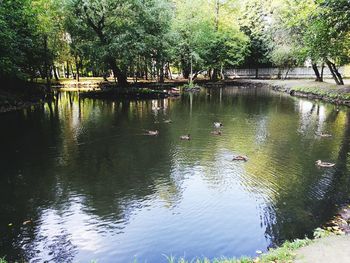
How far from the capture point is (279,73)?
180 ft

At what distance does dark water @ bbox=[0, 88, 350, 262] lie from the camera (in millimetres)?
6691

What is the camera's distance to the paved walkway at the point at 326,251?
188 inches

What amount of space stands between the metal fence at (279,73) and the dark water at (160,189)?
36.4m

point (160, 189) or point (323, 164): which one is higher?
point (323, 164)

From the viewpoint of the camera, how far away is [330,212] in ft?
25.7

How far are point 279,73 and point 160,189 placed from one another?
4992 centimetres

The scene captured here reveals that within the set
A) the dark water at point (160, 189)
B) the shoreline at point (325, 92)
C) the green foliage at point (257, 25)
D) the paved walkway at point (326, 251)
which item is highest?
the green foliage at point (257, 25)

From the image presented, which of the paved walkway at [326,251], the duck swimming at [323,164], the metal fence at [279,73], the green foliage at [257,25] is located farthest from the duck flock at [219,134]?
the metal fence at [279,73]

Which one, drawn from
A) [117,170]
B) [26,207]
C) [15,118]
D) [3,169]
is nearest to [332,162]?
[117,170]

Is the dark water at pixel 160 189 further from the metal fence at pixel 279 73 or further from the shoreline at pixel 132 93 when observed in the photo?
the metal fence at pixel 279 73

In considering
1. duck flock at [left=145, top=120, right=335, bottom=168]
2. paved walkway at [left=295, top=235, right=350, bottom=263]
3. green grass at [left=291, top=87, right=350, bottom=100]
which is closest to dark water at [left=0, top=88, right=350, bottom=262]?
duck flock at [left=145, top=120, right=335, bottom=168]

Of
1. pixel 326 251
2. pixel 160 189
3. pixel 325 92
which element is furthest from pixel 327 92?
pixel 326 251

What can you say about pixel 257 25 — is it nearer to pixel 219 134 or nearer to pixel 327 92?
pixel 327 92

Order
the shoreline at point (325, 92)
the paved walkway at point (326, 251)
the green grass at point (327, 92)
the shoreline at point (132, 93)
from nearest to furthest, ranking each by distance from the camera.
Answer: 1. the paved walkway at point (326, 251)
2. the shoreline at point (132, 93)
3. the shoreline at point (325, 92)
4. the green grass at point (327, 92)
